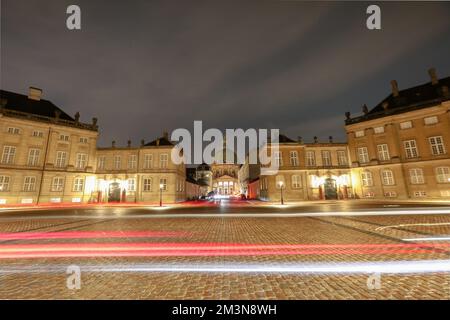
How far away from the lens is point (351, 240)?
24.8ft

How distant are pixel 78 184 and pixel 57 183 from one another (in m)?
2.63

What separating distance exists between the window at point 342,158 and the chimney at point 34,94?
167 ft

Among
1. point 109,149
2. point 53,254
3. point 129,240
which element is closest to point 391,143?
point 129,240

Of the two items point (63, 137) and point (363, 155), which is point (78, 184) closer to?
point (63, 137)

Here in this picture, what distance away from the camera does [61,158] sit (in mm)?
32031

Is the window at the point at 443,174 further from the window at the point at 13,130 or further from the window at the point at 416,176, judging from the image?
the window at the point at 13,130

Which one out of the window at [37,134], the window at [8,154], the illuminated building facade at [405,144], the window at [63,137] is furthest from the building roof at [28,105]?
the illuminated building facade at [405,144]

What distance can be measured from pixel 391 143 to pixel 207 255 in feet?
117

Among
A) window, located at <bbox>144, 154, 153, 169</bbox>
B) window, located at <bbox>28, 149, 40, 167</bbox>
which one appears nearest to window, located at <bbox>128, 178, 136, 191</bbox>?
window, located at <bbox>144, 154, 153, 169</bbox>

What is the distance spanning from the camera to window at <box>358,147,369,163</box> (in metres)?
33.4

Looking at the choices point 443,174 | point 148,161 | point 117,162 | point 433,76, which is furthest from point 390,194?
point 117,162

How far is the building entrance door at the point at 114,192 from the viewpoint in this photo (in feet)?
115
